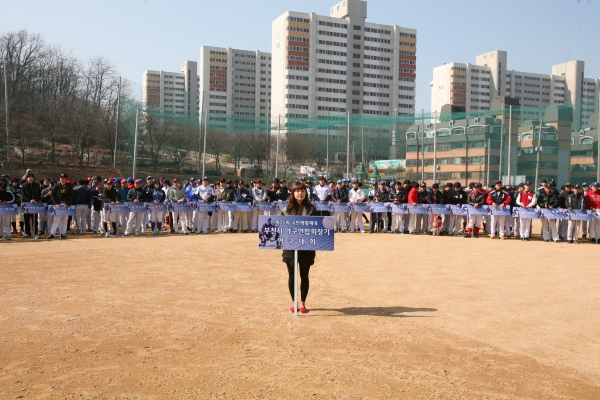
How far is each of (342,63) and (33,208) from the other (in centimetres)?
9846

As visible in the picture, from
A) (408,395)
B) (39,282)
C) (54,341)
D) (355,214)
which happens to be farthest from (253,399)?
(355,214)

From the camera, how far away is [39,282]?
9406 mm

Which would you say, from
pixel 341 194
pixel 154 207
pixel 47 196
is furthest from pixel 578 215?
pixel 47 196

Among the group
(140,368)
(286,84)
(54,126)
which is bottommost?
(140,368)

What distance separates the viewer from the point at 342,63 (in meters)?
110

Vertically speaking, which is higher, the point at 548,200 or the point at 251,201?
the point at 548,200

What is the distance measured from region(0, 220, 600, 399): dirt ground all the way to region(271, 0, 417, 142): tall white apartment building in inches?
3549

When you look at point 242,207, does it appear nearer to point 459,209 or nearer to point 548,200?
point 459,209

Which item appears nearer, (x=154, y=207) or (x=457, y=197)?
(x=154, y=207)

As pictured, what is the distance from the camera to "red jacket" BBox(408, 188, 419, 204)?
20.1m

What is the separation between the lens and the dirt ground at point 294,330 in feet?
15.9

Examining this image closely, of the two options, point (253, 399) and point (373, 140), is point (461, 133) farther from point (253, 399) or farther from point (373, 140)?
point (253, 399)

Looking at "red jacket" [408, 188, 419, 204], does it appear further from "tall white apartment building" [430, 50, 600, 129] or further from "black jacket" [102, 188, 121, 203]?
"tall white apartment building" [430, 50, 600, 129]

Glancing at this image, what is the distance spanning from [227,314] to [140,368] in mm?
2206
